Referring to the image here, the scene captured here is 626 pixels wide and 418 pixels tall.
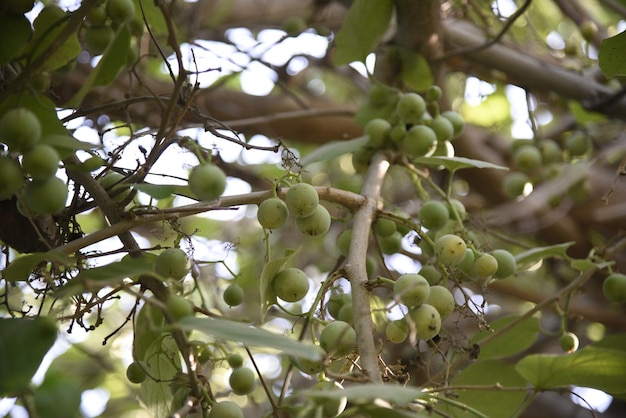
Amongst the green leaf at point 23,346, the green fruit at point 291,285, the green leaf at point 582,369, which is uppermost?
the green leaf at point 23,346

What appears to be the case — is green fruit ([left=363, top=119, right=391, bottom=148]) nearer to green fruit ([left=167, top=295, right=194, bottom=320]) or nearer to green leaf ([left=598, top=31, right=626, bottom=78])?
green leaf ([left=598, top=31, right=626, bottom=78])

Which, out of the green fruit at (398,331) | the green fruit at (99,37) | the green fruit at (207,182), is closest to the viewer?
the green fruit at (207,182)

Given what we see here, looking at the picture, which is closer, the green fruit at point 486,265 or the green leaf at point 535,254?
the green fruit at point 486,265

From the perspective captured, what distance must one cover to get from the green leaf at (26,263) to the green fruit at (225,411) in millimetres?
197

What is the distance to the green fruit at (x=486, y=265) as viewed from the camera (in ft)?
2.73

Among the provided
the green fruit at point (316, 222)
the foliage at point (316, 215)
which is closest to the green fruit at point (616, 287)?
the foliage at point (316, 215)

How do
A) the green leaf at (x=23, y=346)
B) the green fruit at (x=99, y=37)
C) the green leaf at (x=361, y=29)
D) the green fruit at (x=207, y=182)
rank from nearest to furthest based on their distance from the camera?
the green leaf at (x=23, y=346), the green fruit at (x=207, y=182), the green fruit at (x=99, y=37), the green leaf at (x=361, y=29)

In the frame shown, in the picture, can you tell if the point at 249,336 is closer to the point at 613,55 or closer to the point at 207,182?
the point at 207,182

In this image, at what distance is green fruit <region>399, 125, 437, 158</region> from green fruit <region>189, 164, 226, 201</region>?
0.44m

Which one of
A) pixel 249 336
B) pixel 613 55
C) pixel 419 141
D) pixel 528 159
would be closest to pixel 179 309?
pixel 249 336

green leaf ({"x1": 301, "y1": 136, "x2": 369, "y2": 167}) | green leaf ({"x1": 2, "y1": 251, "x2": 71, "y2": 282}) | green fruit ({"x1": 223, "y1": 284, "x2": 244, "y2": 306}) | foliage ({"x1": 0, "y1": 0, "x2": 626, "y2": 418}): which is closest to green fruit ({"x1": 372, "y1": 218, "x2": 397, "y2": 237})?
foliage ({"x1": 0, "y1": 0, "x2": 626, "y2": 418})

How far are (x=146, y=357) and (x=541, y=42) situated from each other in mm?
1309

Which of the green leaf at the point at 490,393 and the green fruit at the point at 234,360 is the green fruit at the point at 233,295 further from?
the green leaf at the point at 490,393

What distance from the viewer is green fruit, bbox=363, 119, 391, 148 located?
1.08 m
